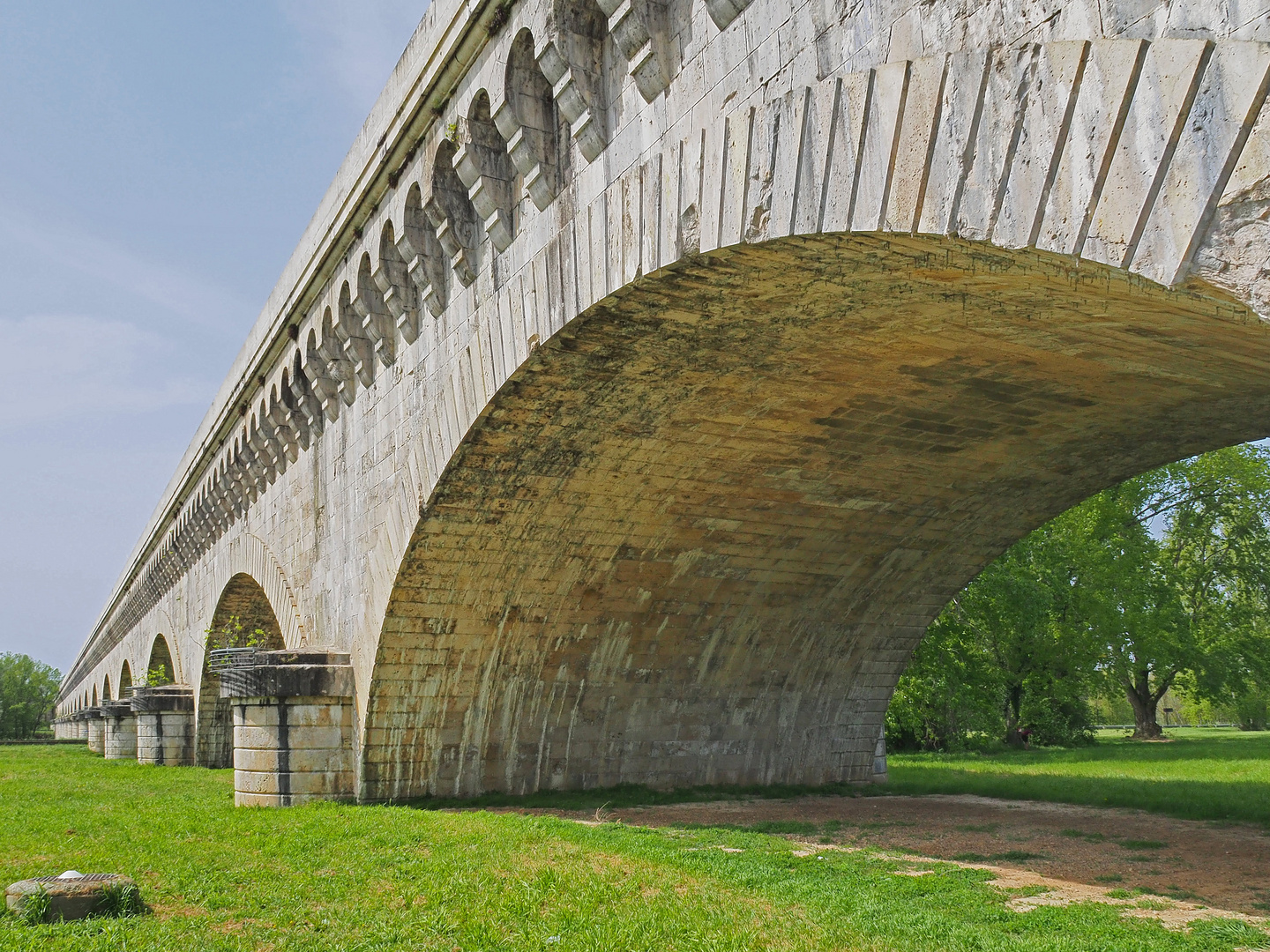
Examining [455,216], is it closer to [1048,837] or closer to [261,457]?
[1048,837]

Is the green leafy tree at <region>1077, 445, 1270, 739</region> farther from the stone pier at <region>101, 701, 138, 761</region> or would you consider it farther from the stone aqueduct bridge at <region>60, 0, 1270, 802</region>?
the stone pier at <region>101, 701, 138, 761</region>

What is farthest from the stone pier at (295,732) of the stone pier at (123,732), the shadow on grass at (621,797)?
the stone pier at (123,732)

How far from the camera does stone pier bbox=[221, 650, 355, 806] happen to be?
10.9m

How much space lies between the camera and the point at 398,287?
10141 mm

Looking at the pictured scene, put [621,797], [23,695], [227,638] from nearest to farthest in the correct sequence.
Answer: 1. [621,797]
2. [227,638]
3. [23,695]

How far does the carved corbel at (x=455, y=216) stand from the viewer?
8859 mm

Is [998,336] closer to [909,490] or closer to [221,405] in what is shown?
[909,490]

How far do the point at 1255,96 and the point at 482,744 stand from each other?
33.8 feet

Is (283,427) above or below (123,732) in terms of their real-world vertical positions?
above

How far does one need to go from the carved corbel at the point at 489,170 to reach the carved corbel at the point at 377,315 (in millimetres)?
2687

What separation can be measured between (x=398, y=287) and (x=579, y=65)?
145 inches

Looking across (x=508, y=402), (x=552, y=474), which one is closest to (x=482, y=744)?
(x=552, y=474)

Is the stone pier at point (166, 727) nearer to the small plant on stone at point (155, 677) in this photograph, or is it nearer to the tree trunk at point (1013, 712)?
the small plant on stone at point (155, 677)

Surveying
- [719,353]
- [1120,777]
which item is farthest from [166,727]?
[719,353]
